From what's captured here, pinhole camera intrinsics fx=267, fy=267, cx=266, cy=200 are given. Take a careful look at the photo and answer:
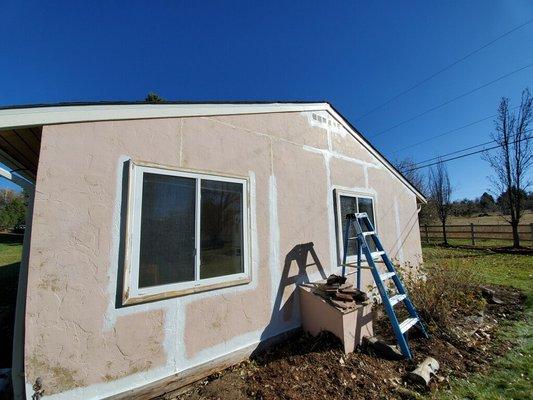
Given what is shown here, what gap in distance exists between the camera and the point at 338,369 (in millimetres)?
3561

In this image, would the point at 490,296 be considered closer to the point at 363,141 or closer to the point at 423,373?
the point at 423,373

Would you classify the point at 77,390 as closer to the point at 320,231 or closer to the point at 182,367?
the point at 182,367

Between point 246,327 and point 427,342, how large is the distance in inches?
114

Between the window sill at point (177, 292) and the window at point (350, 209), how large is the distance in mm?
2569

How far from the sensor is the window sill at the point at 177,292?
2945 mm

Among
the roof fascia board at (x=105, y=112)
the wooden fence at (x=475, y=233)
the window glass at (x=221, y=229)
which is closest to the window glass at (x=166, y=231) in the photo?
the window glass at (x=221, y=229)

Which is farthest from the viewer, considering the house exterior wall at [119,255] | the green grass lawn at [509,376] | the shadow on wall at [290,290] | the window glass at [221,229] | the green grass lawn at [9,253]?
the green grass lawn at [9,253]

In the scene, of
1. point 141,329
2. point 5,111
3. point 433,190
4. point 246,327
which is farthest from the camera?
point 433,190

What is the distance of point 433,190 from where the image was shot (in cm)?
2327

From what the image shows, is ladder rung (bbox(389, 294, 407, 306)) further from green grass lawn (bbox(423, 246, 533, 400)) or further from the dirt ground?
green grass lawn (bbox(423, 246, 533, 400))

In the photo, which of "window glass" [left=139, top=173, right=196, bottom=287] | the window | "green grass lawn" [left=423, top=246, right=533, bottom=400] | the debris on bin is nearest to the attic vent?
the window

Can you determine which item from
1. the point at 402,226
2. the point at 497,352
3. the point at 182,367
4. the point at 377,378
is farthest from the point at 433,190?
the point at 182,367

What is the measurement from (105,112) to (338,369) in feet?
14.3

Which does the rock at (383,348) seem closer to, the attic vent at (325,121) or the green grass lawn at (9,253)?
the attic vent at (325,121)
